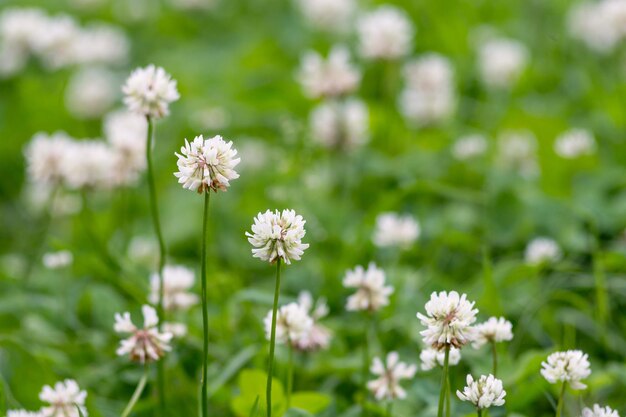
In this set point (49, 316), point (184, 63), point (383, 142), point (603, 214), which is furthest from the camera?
point (184, 63)

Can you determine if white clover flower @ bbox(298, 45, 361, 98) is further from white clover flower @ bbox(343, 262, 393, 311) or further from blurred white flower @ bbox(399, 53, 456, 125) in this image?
white clover flower @ bbox(343, 262, 393, 311)

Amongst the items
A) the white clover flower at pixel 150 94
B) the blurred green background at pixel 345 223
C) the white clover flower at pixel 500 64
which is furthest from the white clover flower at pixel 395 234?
the white clover flower at pixel 500 64

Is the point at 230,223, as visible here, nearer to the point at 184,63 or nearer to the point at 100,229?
the point at 100,229

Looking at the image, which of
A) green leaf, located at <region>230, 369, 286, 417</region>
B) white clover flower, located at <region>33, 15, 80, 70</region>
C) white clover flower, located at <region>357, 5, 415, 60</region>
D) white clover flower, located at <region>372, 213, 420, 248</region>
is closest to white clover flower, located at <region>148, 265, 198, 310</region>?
green leaf, located at <region>230, 369, 286, 417</region>

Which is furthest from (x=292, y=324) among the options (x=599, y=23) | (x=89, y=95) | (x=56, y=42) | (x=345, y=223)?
(x=599, y=23)

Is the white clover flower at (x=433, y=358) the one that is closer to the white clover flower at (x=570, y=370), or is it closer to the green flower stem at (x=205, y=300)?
the white clover flower at (x=570, y=370)

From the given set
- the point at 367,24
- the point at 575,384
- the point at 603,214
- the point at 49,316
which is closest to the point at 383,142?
the point at 367,24
